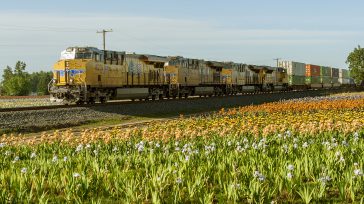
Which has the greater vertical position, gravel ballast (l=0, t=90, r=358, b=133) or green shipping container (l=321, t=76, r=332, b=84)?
green shipping container (l=321, t=76, r=332, b=84)

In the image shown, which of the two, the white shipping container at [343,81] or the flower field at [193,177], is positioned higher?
the white shipping container at [343,81]

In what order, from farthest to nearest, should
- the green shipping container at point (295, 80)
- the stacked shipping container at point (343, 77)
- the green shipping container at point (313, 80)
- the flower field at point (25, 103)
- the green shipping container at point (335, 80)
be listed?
the stacked shipping container at point (343, 77) < the green shipping container at point (335, 80) < the green shipping container at point (313, 80) < the green shipping container at point (295, 80) < the flower field at point (25, 103)

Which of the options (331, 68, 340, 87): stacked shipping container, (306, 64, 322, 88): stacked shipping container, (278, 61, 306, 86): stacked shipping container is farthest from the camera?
(331, 68, 340, 87): stacked shipping container

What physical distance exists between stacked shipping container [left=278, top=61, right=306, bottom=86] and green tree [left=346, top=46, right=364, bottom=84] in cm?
855

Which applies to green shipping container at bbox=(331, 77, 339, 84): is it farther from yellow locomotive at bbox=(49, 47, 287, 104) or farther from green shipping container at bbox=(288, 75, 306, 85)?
yellow locomotive at bbox=(49, 47, 287, 104)

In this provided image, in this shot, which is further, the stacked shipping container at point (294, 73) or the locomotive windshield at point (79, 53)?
the stacked shipping container at point (294, 73)

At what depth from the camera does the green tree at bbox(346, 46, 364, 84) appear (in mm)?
74469

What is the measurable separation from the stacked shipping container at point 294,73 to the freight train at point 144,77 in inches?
171

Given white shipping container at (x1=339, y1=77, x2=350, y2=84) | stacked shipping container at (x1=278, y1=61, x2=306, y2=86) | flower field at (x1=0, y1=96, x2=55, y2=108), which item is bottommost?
flower field at (x1=0, y1=96, x2=55, y2=108)

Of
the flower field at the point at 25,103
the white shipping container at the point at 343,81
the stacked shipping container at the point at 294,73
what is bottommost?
the flower field at the point at 25,103

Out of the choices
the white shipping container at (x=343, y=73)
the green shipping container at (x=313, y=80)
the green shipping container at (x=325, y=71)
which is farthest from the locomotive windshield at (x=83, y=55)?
the white shipping container at (x=343, y=73)

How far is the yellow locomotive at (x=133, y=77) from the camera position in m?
28.5

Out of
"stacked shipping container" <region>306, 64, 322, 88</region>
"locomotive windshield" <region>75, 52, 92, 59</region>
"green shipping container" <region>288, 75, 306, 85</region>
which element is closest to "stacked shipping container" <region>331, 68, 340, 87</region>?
"stacked shipping container" <region>306, 64, 322, 88</region>

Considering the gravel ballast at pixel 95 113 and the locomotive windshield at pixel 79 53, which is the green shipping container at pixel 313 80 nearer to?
the gravel ballast at pixel 95 113
